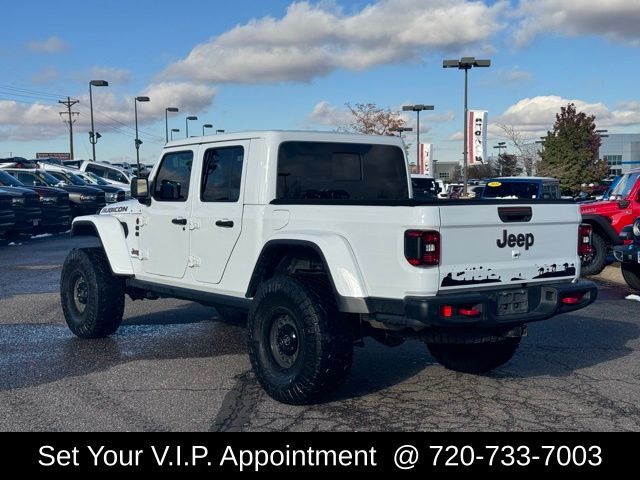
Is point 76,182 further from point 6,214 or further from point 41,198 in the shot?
point 6,214

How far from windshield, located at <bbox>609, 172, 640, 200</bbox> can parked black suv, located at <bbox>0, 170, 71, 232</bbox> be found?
50.6 feet

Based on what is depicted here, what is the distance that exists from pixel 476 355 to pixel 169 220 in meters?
2.92

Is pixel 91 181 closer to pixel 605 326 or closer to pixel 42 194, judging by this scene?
pixel 42 194

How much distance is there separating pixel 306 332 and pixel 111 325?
327cm

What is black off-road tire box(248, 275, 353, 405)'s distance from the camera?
5.48m

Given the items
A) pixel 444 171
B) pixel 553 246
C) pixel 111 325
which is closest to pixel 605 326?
pixel 553 246

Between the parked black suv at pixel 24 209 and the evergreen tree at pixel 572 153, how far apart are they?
40811mm

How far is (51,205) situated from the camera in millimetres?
23219

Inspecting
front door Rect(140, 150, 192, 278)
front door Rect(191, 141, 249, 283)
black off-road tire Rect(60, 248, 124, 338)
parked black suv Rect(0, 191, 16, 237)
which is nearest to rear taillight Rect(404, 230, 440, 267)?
front door Rect(191, 141, 249, 283)

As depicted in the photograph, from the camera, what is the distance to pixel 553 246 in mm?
5902

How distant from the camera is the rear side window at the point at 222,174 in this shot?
6.59 metres

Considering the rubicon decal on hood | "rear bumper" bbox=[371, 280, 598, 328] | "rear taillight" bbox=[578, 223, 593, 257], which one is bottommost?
"rear bumper" bbox=[371, 280, 598, 328]

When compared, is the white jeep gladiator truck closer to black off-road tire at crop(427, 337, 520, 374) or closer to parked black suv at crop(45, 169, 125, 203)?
black off-road tire at crop(427, 337, 520, 374)

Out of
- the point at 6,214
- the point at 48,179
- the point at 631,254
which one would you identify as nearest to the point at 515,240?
the point at 631,254
